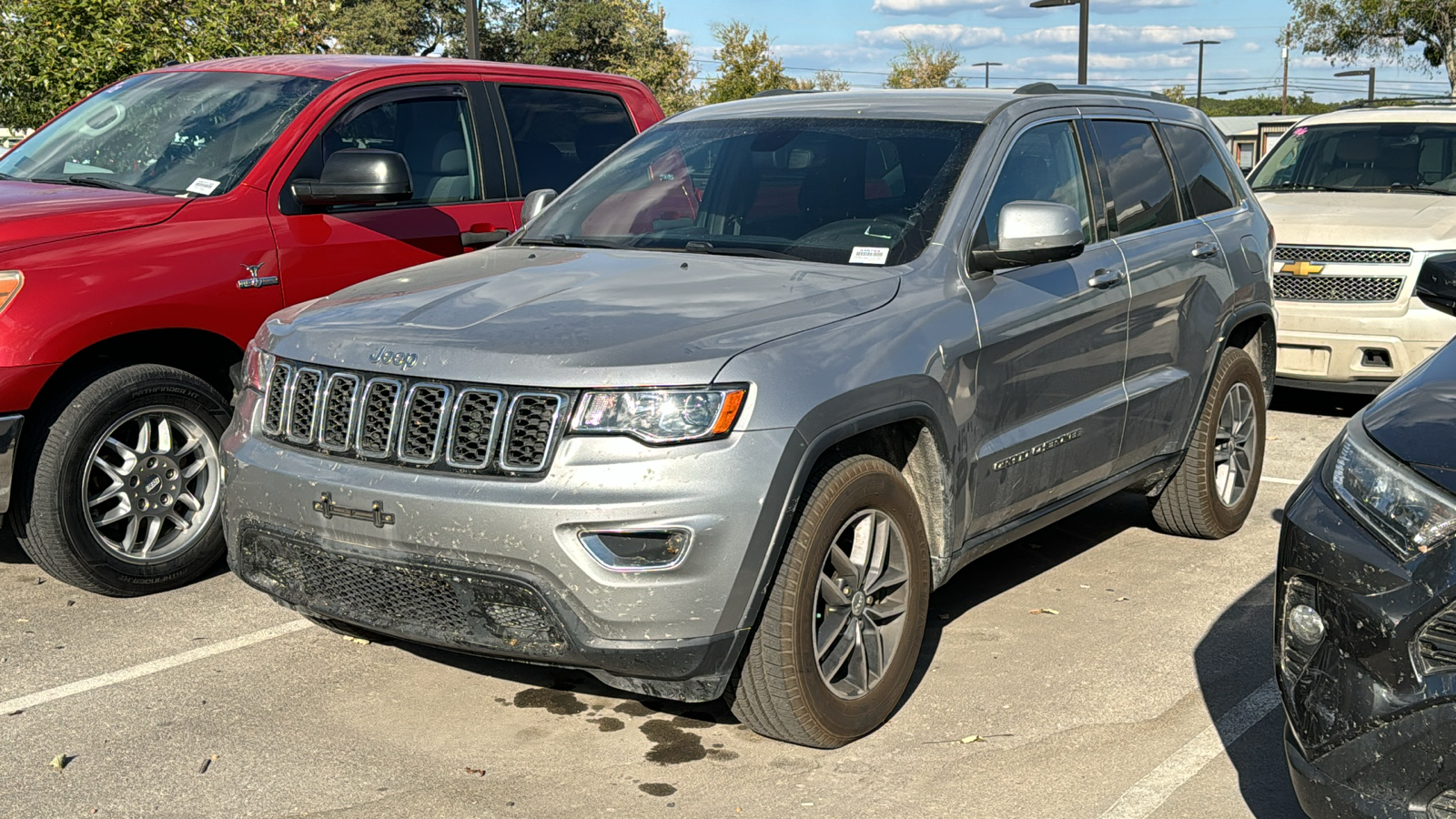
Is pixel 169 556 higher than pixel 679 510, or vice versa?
pixel 679 510

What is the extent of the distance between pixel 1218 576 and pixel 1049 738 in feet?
6.31

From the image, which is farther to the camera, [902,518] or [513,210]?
[513,210]

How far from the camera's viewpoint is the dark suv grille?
360 cm

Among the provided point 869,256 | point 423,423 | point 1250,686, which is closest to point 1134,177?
point 869,256

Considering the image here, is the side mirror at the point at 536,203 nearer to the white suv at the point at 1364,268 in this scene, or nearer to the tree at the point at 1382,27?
the white suv at the point at 1364,268

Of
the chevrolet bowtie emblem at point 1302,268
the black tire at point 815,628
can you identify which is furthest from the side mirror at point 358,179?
the chevrolet bowtie emblem at point 1302,268

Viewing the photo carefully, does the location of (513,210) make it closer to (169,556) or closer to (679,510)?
(169,556)

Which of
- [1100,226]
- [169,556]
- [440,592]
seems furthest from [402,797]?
[1100,226]

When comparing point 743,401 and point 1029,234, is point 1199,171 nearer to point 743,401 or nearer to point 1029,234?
point 1029,234

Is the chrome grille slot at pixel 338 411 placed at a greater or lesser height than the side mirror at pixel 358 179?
lesser

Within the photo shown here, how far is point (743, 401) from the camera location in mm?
3574

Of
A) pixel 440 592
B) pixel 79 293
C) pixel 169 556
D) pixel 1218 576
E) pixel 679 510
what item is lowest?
pixel 1218 576

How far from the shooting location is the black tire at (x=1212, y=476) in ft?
19.4

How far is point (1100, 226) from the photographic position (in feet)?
17.3
